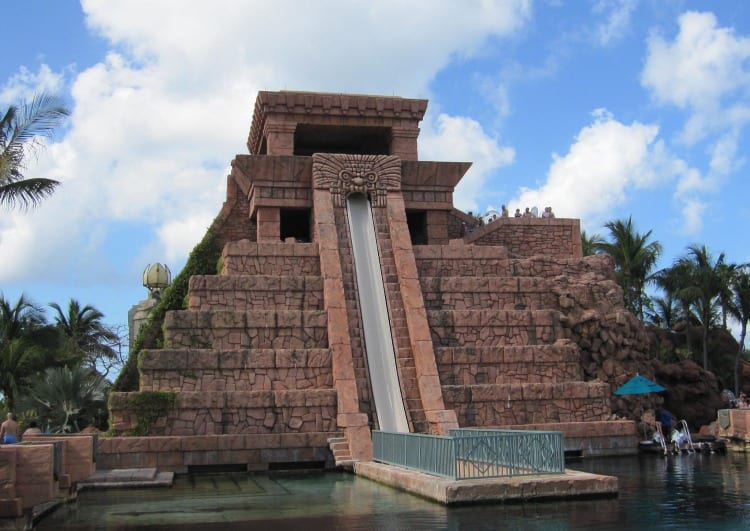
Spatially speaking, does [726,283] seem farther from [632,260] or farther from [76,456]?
[76,456]

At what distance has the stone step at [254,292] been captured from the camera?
57.9ft

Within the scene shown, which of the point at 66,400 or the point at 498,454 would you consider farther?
the point at 66,400

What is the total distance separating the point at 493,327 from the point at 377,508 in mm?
9271

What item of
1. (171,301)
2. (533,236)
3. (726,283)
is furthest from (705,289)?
(171,301)

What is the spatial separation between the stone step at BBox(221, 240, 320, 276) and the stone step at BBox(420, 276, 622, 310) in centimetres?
270

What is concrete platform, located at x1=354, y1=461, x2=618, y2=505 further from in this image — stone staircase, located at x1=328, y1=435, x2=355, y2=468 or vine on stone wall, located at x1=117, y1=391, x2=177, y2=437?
vine on stone wall, located at x1=117, y1=391, x2=177, y2=437

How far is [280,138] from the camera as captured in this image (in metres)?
23.0

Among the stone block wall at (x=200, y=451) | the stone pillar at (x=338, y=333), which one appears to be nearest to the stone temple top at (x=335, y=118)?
the stone pillar at (x=338, y=333)

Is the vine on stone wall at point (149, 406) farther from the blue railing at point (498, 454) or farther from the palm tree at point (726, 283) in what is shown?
the palm tree at point (726, 283)

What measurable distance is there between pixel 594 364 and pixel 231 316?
8491 mm

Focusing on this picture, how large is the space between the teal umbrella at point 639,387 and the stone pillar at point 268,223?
30.6ft

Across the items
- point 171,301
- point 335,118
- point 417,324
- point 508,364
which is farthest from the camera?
point 335,118

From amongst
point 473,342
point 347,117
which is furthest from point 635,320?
point 347,117

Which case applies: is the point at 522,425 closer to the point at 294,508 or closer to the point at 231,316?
the point at 231,316
